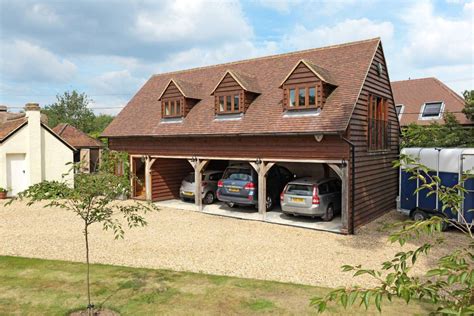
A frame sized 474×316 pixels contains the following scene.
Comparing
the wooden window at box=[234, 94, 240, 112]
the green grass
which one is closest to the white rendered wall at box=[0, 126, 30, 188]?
the wooden window at box=[234, 94, 240, 112]

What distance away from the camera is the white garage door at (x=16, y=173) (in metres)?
19.3

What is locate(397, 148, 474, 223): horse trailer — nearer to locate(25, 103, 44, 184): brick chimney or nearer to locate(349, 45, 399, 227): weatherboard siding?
locate(349, 45, 399, 227): weatherboard siding

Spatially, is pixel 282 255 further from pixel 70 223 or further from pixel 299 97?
pixel 70 223

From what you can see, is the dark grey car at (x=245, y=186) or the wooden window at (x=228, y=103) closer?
the dark grey car at (x=245, y=186)

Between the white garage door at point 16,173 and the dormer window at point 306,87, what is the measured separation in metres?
14.9

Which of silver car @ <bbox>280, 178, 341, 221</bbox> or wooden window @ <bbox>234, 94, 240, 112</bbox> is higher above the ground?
wooden window @ <bbox>234, 94, 240, 112</bbox>

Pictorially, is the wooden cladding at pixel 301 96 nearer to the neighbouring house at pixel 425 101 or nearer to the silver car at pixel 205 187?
the silver car at pixel 205 187

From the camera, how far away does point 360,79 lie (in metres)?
13.2

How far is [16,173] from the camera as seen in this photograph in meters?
19.5

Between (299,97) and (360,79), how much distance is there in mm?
2277

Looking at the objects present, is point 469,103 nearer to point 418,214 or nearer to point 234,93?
point 418,214

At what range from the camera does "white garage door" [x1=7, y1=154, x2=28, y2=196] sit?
1927 cm

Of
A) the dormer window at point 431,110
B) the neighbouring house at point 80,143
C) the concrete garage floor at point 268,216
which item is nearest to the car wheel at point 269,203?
the concrete garage floor at point 268,216

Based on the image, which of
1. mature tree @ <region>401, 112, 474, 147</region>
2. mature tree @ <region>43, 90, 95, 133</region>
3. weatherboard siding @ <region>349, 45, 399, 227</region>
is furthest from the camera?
mature tree @ <region>43, 90, 95, 133</region>
